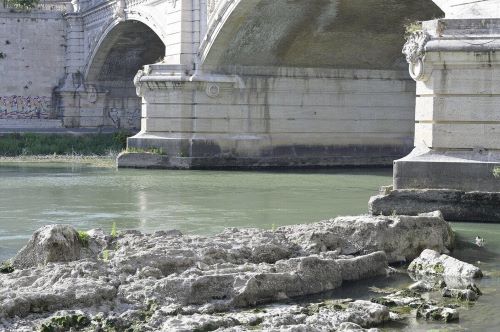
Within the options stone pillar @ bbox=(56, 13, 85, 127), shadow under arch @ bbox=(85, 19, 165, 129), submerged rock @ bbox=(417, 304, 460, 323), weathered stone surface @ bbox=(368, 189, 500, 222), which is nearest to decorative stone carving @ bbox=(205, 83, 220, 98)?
shadow under arch @ bbox=(85, 19, 165, 129)

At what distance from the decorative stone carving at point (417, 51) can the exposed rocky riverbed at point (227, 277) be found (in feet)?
13.4

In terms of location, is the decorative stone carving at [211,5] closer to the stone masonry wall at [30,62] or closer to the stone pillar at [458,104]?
the stone pillar at [458,104]

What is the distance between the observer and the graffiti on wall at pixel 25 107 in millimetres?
41438

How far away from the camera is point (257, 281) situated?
906cm

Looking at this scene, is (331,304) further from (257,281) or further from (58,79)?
(58,79)

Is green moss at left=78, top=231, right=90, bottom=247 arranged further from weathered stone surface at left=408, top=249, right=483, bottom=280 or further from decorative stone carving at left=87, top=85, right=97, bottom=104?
decorative stone carving at left=87, top=85, right=97, bottom=104

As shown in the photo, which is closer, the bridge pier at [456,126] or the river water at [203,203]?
the river water at [203,203]

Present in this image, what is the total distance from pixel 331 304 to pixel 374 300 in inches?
16.5

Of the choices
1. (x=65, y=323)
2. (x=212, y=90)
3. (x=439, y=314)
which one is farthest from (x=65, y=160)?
(x=439, y=314)

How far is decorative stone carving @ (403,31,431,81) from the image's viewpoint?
1517cm

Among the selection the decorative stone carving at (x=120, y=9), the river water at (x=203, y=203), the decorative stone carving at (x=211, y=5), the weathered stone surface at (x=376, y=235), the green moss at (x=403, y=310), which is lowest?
the river water at (x=203, y=203)

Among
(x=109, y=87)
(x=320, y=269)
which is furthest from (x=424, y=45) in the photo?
(x=109, y=87)

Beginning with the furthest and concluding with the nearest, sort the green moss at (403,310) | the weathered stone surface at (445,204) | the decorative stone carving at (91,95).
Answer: the decorative stone carving at (91,95) → the weathered stone surface at (445,204) → the green moss at (403,310)

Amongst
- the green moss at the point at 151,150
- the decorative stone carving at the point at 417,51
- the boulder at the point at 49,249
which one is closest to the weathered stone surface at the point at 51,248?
the boulder at the point at 49,249
